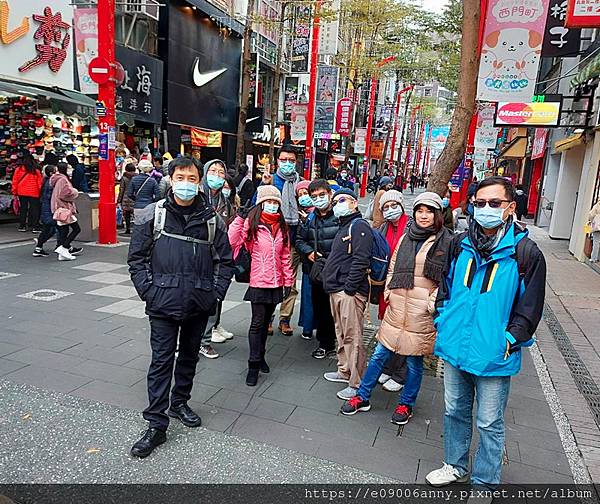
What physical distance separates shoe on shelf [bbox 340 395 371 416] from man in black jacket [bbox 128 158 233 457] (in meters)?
1.46

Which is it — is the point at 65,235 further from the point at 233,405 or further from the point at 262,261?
the point at 233,405

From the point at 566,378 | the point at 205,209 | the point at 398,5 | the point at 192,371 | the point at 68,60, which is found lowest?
the point at 566,378

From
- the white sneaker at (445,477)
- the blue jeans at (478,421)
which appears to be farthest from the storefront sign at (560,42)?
the white sneaker at (445,477)

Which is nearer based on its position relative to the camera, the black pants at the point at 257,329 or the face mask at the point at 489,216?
the face mask at the point at 489,216

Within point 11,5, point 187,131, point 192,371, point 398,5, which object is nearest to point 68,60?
point 11,5

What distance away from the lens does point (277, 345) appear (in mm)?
5582

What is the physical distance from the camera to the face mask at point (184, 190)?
3.37 metres

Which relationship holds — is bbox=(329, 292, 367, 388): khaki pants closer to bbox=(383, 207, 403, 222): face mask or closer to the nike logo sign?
bbox=(383, 207, 403, 222): face mask

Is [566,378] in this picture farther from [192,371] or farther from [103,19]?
[103,19]

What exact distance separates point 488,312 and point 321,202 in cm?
234

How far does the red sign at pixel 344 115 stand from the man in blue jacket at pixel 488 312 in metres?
25.3

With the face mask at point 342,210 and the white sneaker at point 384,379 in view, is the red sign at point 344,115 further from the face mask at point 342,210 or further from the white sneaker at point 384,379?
the white sneaker at point 384,379

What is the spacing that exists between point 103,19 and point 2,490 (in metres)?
9.20

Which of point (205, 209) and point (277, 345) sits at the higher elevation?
point (205, 209)
